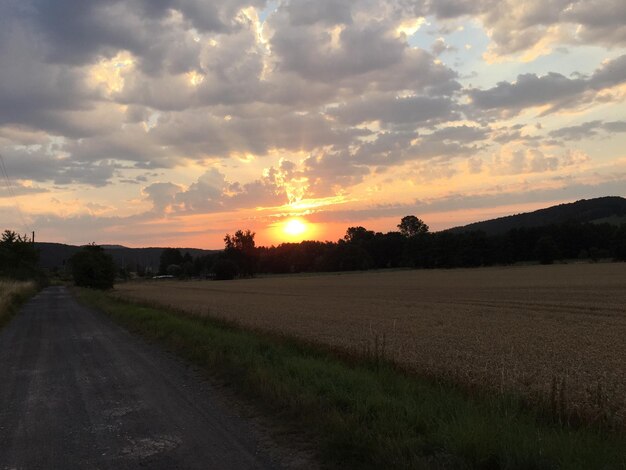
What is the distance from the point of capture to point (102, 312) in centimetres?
2716

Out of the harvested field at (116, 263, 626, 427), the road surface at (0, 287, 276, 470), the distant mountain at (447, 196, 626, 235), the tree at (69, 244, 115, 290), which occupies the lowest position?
the harvested field at (116, 263, 626, 427)

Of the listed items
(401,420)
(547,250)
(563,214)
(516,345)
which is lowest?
(516,345)

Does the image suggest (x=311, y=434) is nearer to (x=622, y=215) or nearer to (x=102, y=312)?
(x=102, y=312)

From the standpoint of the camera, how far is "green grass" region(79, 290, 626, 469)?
4.61m

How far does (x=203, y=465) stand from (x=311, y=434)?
56.8 inches

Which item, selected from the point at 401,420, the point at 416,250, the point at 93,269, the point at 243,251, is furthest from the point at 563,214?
the point at 401,420

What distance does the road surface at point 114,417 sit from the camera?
5281 millimetres

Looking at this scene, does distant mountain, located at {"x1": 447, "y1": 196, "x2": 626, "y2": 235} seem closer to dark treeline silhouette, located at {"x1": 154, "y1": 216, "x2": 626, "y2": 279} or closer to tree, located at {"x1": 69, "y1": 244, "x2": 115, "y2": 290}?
dark treeline silhouette, located at {"x1": 154, "y1": 216, "x2": 626, "y2": 279}

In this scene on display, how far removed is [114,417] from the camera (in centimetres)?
688

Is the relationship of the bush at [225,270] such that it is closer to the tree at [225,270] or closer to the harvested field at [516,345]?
the tree at [225,270]

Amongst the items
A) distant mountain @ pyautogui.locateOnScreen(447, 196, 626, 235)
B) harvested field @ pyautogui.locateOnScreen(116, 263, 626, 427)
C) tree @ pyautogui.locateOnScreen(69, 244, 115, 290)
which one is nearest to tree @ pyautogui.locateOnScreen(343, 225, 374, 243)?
distant mountain @ pyautogui.locateOnScreen(447, 196, 626, 235)

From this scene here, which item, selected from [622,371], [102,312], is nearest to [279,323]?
[102,312]

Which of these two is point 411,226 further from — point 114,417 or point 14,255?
point 114,417

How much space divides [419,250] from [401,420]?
443 ft
